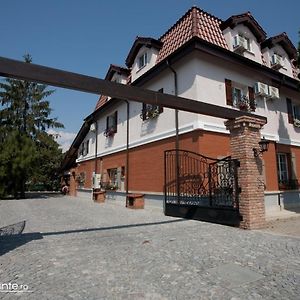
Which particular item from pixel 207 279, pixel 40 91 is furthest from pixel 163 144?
pixel 40 91

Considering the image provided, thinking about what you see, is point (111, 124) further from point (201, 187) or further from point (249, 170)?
point (249, 170)

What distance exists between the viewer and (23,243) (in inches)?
236

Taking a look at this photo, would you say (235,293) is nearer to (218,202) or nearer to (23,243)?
(23,243)

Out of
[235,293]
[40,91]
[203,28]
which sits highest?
[40,91]

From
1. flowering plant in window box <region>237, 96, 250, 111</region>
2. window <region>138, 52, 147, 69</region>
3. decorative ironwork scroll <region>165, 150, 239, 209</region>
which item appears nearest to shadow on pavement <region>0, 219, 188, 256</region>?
decorative ironwork scroll <region>165, 150, 239, 209</region>

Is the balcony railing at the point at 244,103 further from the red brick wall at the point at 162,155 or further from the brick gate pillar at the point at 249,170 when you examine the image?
the brick gate pillar at the point at 249,170

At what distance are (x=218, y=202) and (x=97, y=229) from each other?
3905 mm

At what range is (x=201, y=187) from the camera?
10.0 metres

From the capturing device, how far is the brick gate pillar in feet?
24.8

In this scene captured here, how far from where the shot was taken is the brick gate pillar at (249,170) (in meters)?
7.55

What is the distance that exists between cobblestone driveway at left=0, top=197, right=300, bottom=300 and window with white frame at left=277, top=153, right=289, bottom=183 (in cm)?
787

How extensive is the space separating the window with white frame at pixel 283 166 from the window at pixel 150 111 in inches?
262

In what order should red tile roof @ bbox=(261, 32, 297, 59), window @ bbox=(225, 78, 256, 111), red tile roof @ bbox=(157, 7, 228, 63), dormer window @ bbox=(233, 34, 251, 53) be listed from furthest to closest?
red tile roof @ bbox=(261, 32, 297, 59) < dormer window @ bbox=(233, 34, 251, 53) < window @ bbox=(225, 78, 256, 111) < red tile roof @ bbox=(157, 7, 228, 63)

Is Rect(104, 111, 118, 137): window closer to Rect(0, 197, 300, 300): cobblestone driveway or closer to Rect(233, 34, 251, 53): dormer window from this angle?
Rect(233, 34, 251, 53): dormer window
